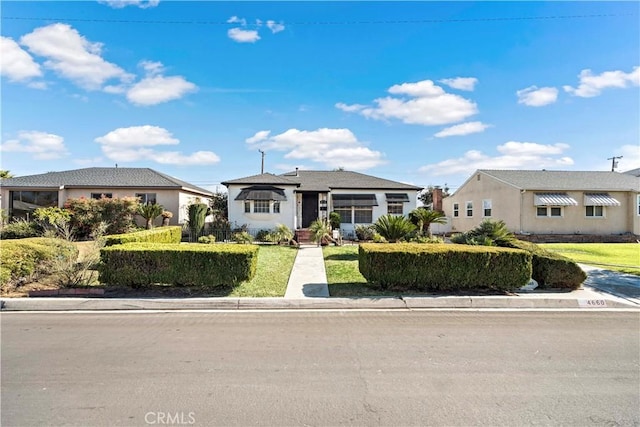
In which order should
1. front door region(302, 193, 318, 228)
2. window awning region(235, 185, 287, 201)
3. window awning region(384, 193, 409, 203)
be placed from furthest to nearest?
window awning region(384, 193, 409, 203) → front door region(302, 193, 318, 228) → window awning region(235, 185, 287, 201)

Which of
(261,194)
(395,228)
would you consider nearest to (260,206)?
(261,194)

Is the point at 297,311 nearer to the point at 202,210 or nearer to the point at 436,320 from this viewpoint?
the point at 436,320

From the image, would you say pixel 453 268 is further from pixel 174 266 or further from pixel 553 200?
pixel 553 200

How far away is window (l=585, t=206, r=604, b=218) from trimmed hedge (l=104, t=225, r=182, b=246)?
1019 inches

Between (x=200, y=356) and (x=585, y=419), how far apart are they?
4319 mm

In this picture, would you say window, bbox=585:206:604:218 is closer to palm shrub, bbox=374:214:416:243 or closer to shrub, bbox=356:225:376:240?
shrub, bbox=356:225:376:240

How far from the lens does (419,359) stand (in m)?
4.65

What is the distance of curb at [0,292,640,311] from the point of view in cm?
730

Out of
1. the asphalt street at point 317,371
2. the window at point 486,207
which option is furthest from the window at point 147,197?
the window at point 486,207

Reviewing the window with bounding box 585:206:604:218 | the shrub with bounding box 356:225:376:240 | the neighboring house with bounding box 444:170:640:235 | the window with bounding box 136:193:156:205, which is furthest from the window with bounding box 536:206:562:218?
the window with bounding box 136:193:156:205

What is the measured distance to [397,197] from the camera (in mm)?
22125

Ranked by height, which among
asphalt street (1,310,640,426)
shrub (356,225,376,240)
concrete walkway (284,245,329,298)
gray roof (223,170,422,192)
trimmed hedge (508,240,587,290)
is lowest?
asphalt street (1,310,640,426)

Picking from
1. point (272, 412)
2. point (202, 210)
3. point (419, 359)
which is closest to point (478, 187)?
point (202, 210)

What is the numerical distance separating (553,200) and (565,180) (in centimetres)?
374
